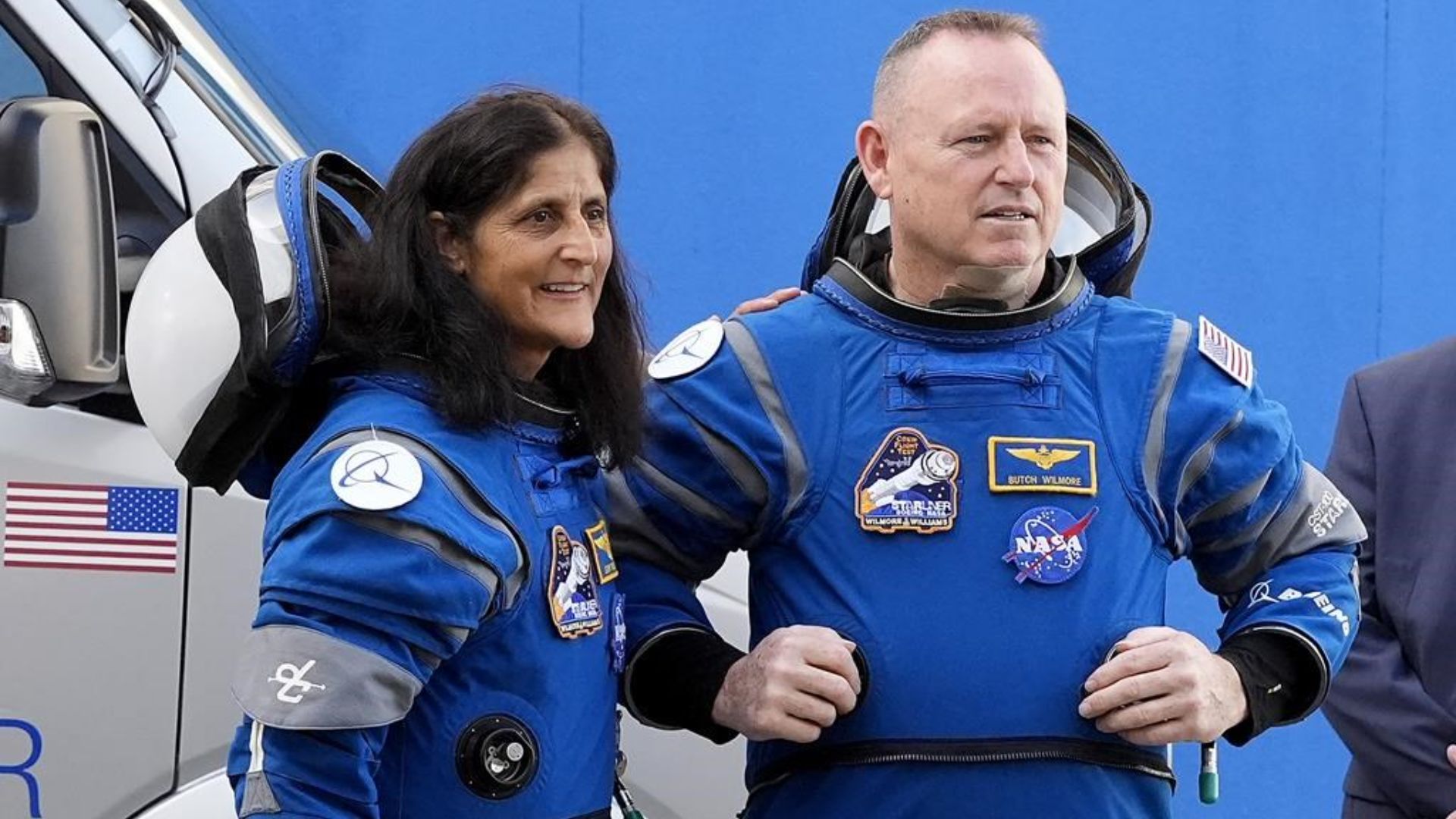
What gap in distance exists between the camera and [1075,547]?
92.6 inches

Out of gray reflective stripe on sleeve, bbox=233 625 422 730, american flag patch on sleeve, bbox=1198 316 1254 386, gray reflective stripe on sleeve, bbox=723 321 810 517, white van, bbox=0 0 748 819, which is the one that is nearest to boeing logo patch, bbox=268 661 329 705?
gray reflective stripe on sleeve, bbox=233 625 422 730

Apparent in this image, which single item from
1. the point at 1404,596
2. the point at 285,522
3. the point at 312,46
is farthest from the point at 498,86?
the point at 312,46

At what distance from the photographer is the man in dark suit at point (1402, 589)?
9.98 ft

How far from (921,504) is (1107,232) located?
0.65 meters

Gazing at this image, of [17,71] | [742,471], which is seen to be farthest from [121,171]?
[742,471]

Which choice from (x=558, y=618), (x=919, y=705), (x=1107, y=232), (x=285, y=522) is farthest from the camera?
(x=1107, y=232)

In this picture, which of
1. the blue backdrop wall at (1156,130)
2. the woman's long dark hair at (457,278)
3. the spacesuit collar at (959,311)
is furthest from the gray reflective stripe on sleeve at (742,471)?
the blue backdrop wall at (1156,130)

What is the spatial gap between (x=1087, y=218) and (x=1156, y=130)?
7.06 ft

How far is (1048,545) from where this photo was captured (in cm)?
235

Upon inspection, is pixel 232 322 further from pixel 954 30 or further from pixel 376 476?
pixel 954 30

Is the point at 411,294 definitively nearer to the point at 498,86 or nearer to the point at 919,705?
the point at 498,86

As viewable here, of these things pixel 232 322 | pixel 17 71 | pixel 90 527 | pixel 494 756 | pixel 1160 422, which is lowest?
pixel 494 756

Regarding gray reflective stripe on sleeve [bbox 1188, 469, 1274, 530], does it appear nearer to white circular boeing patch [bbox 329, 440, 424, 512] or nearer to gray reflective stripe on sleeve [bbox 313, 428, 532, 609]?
gray reflective stripe on sleeve [bbox 313, 428, 532, 609]

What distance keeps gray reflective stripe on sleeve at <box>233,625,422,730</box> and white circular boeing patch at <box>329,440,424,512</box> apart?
142mm
